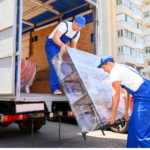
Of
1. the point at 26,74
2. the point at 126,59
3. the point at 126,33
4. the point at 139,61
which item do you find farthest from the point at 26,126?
the point at 139,61

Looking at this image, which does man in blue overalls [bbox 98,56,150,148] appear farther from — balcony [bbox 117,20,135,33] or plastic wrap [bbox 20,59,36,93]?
balcony [bbox 117,20,135,33]

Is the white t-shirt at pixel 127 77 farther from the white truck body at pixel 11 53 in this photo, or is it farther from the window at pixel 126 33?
the window at pixel 126 33

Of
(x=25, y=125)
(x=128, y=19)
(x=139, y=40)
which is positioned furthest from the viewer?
(x=139, y=40)

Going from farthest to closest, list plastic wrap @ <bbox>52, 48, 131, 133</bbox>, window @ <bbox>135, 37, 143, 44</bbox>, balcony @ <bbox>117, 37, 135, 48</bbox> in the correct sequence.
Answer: window @ <bbox>135, 37, 143, 44</bbox> < balcony @ <bbox>117, 37, 135, 48</bbox> < plastic wrap @ <bbox>52, 48, 131, 133</bbox>

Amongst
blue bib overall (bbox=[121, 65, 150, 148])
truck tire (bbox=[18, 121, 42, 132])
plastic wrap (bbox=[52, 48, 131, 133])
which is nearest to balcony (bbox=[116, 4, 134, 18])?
truck tire (bbox=[18, 121, 42, 132])

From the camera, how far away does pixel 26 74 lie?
579 cm

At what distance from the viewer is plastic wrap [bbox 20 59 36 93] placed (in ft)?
18.7

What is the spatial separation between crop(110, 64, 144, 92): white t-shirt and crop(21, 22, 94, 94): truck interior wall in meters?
2.35

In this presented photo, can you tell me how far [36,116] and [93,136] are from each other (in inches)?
78.5

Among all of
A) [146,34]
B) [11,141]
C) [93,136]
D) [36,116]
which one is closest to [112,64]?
[36,116]

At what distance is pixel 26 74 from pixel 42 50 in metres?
1.15

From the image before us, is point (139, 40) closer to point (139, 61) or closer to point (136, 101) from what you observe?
point (139, 61)

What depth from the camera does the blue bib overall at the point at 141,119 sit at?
260 cm

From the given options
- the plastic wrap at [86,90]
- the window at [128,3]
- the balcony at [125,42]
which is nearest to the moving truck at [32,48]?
the plastic wrap at [86,90]
